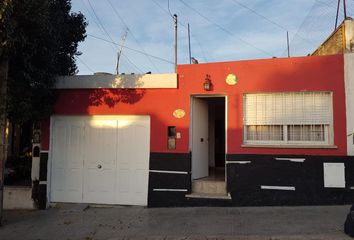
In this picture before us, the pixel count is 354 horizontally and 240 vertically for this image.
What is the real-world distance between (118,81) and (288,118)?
4495 millimetres

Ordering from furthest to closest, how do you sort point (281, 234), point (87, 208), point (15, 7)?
point (87, 208)
point (15, 7)
point (281, 234)

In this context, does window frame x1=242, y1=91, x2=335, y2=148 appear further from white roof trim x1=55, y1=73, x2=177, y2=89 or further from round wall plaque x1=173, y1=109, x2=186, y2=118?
white roof trim x1=55, y1=73, x2=177, y2=89

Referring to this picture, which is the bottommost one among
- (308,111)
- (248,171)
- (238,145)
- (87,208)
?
(87,208)

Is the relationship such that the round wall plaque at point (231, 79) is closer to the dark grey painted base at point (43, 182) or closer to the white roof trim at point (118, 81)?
the white roof trim at point (118, 81)

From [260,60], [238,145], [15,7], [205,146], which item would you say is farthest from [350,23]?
[15,7]

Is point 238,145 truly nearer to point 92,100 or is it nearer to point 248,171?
point 248,171

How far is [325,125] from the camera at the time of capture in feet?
30.5

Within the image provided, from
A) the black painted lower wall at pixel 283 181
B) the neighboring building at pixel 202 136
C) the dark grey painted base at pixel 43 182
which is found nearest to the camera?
the black painted lower wall at pixel 283 181

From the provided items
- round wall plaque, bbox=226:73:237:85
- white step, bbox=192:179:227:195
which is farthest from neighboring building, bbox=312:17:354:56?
white step, bbox=192:179:227:195

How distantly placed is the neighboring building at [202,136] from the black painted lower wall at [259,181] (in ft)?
0.08

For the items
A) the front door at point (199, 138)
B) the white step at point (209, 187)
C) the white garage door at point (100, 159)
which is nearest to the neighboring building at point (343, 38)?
the front door at point (199, 138)

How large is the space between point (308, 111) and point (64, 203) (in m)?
6.82

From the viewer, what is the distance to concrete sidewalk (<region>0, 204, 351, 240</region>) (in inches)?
291

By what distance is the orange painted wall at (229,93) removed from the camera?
30.3 feet
